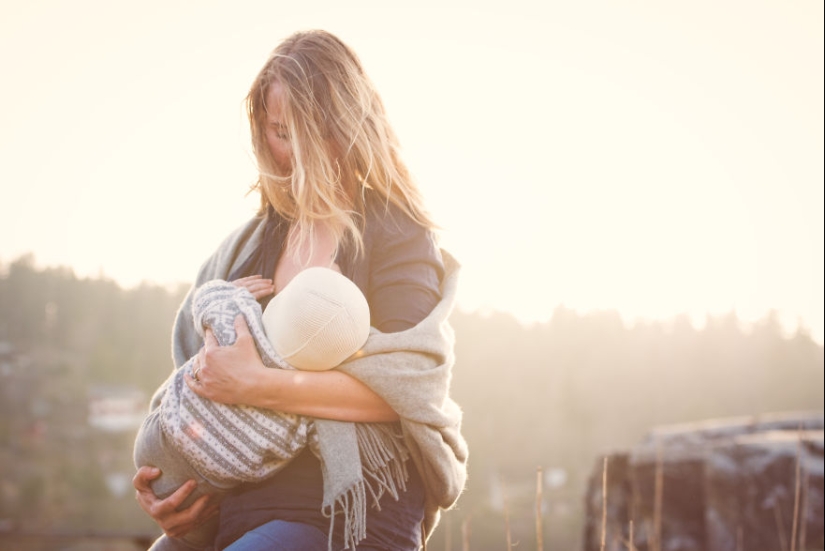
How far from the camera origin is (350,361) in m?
1.65

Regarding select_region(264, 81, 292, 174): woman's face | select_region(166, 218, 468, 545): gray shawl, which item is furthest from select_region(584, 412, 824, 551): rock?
select_region(264, 81, 292, 174): woman's face

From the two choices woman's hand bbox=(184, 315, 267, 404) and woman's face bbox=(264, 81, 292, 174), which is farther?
woman's face bbox=(264, 81, 292, 174)

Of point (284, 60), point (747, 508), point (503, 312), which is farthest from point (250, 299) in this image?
point (503, 312)

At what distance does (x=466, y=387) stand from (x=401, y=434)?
204ft

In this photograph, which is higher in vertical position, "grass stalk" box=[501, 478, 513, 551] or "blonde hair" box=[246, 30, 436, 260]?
"blonde hair" box=[246, 30, 436, 260]

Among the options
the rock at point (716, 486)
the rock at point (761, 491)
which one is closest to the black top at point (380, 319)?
the rock at point (716, 486)

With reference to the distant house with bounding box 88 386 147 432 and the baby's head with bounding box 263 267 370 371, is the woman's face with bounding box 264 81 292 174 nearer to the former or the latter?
the baby's head with bounding box 263 267 370 371

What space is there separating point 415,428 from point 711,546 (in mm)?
2591

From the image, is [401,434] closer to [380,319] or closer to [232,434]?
[380,319]

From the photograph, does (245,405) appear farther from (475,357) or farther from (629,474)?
(475,357)

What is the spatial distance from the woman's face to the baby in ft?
1.48

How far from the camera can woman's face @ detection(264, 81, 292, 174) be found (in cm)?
187

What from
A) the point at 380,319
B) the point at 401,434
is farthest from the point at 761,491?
the point at 380,319

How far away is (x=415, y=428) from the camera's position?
1.64 metres
